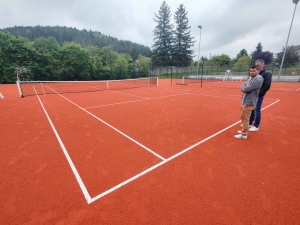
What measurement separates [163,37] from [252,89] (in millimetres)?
49652

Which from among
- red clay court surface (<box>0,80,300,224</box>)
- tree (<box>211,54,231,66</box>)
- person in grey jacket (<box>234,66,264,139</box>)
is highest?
tree (<box>211,54,231,66</box>)

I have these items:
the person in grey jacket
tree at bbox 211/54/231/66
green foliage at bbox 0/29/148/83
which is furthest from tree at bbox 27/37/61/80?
tree at bbox 211/54/231/66

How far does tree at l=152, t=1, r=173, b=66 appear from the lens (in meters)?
46.8

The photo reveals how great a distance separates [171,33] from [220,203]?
172 feet

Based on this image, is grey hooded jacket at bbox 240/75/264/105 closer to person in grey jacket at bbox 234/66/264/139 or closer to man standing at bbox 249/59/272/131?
person in grey jacket at bbox 234/66/264/139

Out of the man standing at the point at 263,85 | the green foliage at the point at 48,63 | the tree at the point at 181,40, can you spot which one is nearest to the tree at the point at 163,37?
the tree at the point at 181,40

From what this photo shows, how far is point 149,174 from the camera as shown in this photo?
2682 millimetres

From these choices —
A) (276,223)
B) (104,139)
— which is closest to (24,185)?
(104,139)

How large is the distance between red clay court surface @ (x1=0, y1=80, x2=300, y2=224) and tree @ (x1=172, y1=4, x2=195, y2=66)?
45.5 meters

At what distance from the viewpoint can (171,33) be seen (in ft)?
154

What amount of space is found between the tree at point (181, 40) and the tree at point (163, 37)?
1.90 metres

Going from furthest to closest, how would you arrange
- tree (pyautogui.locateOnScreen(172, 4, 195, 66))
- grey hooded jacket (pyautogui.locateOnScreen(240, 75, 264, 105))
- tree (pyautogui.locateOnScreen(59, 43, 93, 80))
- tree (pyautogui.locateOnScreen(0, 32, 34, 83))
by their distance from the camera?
tree (pyautogui.locateOnScreen(172, 4, 195, 66)) < tree (pyautogui.locateOnScreen(59, 43, 93, 80)) < tree (pyautogui.locateOnScreen(0, 32, 34, 83)) < grey hooded jacket (pyautogui.locateOnScreen(240, 75, 264, 105))

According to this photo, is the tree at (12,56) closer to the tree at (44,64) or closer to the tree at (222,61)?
the tree at (44,64)

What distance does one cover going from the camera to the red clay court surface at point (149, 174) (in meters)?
1.96
